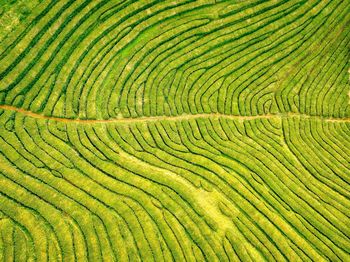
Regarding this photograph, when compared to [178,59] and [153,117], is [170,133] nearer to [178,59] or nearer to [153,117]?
[153,117]

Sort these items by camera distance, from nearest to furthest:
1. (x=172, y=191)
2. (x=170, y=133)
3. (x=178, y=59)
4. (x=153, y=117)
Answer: (x=172, y=191), (x=170, y=133), (x=153, y=117), (x=178, y=59)

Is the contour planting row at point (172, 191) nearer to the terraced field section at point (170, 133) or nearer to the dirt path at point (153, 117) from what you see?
the terraced field section at point (170, 133)

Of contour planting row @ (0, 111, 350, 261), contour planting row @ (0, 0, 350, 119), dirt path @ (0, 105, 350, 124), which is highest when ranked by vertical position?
contour planting row @ (0, 0, 350, 119)

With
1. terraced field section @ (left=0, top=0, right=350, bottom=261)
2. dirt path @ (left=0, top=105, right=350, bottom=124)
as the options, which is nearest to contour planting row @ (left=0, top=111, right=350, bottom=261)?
terraced field section @ (left=0, top=0, right=350, bottom=261)

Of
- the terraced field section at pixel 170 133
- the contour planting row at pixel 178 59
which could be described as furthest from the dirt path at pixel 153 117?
the contour planting row at pixel 178 59

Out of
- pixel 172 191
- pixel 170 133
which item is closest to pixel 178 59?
pixel 170 133

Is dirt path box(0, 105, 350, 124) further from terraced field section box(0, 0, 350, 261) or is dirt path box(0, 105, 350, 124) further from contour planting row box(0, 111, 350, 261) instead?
contour planting row box(0, 111, 350, 261)

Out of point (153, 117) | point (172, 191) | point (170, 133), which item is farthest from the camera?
point (153, 117)

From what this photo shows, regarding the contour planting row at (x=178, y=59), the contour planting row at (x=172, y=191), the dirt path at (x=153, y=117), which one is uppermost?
the contour planting row at (x=178, y=59)

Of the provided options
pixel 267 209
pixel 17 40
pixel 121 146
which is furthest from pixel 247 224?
pixel 17 40

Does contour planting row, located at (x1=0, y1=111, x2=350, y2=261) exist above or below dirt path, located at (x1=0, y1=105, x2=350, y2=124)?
below
